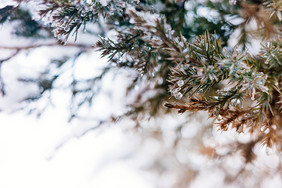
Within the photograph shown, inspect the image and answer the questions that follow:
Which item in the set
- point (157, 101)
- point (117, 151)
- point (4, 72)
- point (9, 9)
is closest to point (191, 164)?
point (157, 101)

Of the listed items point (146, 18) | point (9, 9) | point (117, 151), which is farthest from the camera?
point (117, 151)

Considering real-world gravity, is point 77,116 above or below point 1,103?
below

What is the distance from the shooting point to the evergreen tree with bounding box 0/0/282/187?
501 mm

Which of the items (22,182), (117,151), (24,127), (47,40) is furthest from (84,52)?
(117,151)

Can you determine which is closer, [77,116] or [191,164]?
[77,116]

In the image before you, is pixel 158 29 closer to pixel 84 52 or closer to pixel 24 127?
pixel 84 52

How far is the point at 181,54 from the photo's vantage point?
443 mm

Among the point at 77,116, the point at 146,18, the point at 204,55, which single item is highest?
the point at 146,18

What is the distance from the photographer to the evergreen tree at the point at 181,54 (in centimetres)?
50

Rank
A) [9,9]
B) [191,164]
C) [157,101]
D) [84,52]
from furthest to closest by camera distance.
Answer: [191,164] < [157,101] < [84,52] < [9,9]

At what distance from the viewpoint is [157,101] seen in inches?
48.3

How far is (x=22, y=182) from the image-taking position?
1.08 meters

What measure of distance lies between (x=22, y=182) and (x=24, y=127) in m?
0.37

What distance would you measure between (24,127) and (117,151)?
2.22 metres
